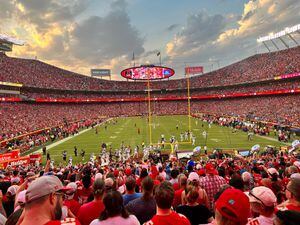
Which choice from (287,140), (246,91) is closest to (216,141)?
(287,140)

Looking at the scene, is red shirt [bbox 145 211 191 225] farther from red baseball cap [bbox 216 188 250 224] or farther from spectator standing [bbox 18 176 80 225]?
spectator standing [bbox 18 176 80 225]

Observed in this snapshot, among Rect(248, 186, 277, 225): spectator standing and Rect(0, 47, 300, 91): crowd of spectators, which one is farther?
Rect(0, 47, 300, 91): crowd of spectators

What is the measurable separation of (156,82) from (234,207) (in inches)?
3647

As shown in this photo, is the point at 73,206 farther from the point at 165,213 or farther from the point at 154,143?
the point at 154,143

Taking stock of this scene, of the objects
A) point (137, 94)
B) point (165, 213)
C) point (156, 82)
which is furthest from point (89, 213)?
point (156, 82)

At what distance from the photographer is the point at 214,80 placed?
86.7m

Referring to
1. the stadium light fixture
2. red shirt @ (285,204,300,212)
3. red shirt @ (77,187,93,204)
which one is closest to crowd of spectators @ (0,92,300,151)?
the stadium light fixture

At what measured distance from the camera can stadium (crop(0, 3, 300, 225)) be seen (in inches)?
115

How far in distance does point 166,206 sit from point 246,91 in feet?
239

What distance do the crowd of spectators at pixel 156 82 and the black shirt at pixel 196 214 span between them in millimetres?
58976

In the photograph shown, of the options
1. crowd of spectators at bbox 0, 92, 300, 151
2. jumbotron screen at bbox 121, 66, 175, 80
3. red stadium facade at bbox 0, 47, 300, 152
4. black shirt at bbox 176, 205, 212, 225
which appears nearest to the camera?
black shirt at bbox 176, 205, 212, 225

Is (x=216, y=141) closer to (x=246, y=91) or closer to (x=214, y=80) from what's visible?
(x=246, y=91)

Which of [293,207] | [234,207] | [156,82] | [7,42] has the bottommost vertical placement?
[293,207]

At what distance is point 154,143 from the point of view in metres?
29.3
